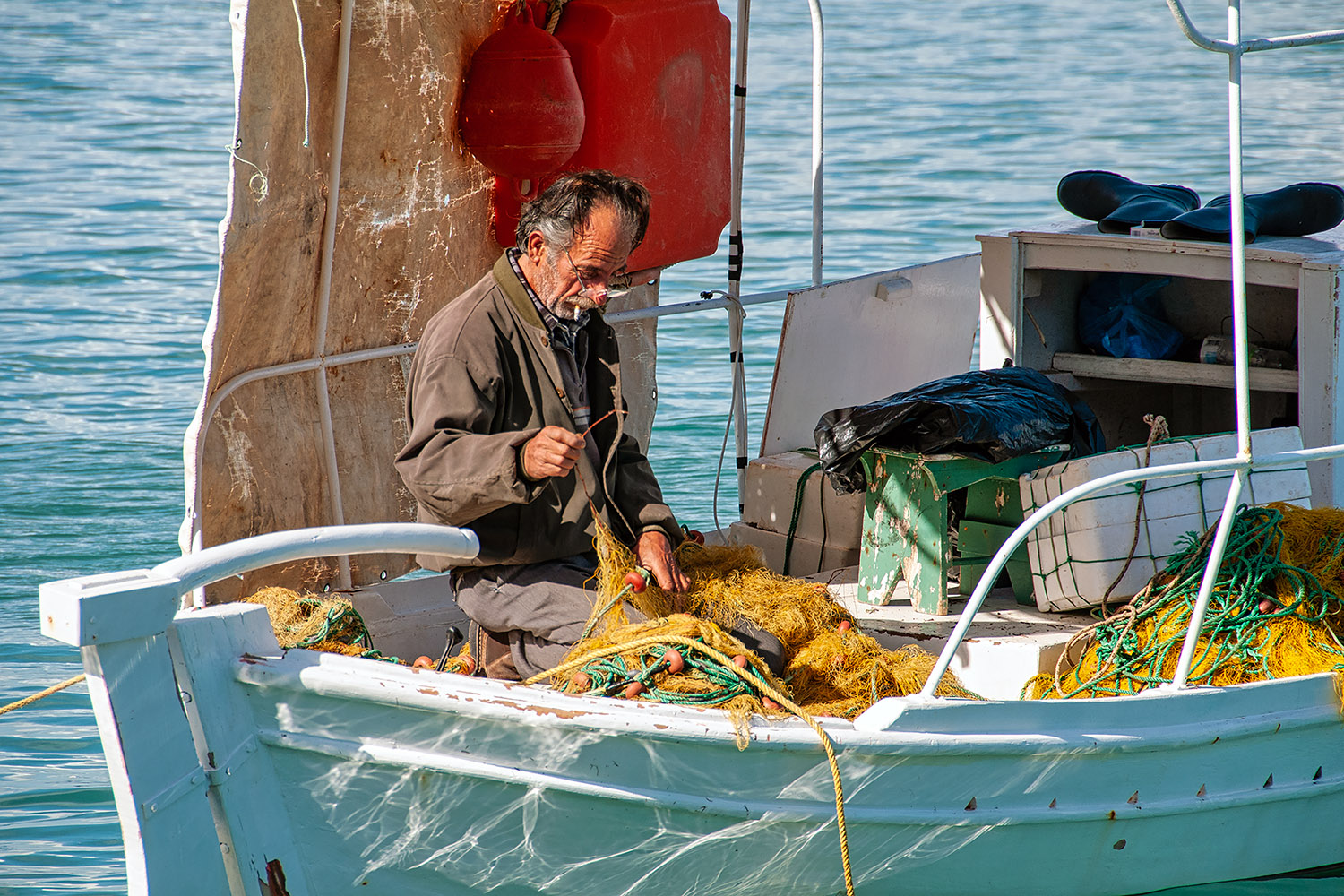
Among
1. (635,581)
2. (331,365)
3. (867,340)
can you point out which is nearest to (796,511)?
(867,340)

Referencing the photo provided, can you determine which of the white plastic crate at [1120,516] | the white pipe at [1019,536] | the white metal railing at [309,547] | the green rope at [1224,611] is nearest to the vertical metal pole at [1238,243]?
the white pipe at [1019,536]

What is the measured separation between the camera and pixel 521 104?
4566mm

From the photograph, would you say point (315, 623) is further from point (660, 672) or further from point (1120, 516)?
point (1120, 516)

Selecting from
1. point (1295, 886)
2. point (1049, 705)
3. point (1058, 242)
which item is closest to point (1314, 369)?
point (1058, 242)

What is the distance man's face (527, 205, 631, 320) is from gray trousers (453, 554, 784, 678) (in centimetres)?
65

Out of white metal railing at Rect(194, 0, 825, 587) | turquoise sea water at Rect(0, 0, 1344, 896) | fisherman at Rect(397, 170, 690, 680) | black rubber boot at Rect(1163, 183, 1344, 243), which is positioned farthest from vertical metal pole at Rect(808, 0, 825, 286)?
turquoise sea water at Rect(0, 0, 1344, 896)

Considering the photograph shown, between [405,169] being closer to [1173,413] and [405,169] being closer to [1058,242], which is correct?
[1058,242]

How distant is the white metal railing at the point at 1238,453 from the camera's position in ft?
10.1

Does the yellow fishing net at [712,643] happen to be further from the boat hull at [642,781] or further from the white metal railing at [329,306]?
the white metal railing at [329,306]

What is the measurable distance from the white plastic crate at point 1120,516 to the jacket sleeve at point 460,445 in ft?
5.44

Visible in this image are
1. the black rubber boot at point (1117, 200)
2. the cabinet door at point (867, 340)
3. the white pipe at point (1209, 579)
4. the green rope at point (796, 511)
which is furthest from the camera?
the cabinet door at point (867, 340)

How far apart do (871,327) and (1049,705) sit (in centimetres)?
251

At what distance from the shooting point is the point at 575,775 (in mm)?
2998

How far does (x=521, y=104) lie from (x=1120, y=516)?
2224 mm
